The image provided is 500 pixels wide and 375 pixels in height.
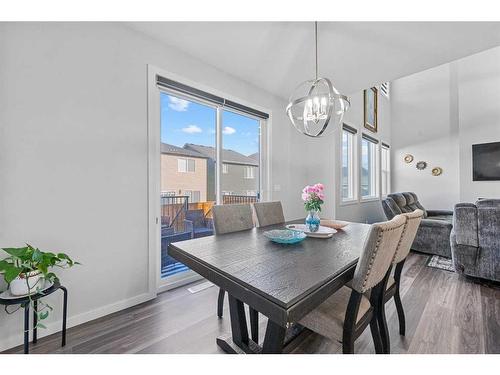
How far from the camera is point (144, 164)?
2141 mm

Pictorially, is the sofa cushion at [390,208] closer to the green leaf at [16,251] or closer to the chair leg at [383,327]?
the chair leg at [383,327]

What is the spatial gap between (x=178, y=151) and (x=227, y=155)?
0.67m

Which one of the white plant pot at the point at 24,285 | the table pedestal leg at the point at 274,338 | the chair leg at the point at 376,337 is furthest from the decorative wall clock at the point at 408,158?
the white plant pot at the point at 24,285

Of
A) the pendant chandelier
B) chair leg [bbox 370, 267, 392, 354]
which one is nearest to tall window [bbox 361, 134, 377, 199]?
the pendant chandelier

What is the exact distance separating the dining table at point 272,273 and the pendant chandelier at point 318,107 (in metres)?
0.91

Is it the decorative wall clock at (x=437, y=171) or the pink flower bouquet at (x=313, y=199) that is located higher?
the decorative wall clock at (x=437, y=171)

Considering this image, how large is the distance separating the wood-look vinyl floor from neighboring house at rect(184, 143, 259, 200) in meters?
1.27

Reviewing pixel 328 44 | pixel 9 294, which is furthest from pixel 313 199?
pixel 9 294

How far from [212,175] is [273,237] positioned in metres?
1.51

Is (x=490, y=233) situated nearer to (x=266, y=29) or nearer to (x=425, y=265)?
(x=425, y=265)

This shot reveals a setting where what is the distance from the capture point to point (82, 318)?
179cm

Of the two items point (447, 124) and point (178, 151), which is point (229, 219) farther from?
point (447, 124)

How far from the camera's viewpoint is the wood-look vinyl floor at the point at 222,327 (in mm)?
1508

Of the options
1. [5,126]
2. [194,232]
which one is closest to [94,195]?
[5,126]
